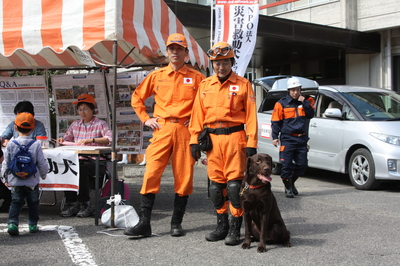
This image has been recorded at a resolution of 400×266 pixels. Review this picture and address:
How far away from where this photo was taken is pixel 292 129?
8.05 meters

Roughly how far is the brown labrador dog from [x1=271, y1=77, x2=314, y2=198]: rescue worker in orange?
320cm

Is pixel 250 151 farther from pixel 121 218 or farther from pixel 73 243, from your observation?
pixel 73 243

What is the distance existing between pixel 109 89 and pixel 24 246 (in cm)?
333

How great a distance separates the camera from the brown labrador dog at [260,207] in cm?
482

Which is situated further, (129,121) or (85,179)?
(129,121)

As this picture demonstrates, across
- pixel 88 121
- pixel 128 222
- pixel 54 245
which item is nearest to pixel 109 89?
pixel 88 121

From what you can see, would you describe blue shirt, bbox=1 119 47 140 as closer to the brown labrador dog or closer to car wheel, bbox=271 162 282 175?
the brown labrador dog

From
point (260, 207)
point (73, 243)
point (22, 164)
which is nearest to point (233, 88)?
point (260, 207)

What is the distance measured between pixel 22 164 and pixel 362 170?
19.7 ft

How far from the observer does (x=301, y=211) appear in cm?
702

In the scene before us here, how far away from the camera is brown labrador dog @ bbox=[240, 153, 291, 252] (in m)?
4.82

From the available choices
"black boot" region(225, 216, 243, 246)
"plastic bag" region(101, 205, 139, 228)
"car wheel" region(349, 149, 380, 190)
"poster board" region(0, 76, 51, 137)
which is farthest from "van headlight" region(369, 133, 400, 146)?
"poster board" region(0, 76, 51, 137)

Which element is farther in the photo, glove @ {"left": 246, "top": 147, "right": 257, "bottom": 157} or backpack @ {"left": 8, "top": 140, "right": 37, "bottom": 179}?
backpack @ {"left": 8, "top": 140, "right": 37, "bottom": 179}

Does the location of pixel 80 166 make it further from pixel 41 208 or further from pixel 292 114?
pixel 292 114
